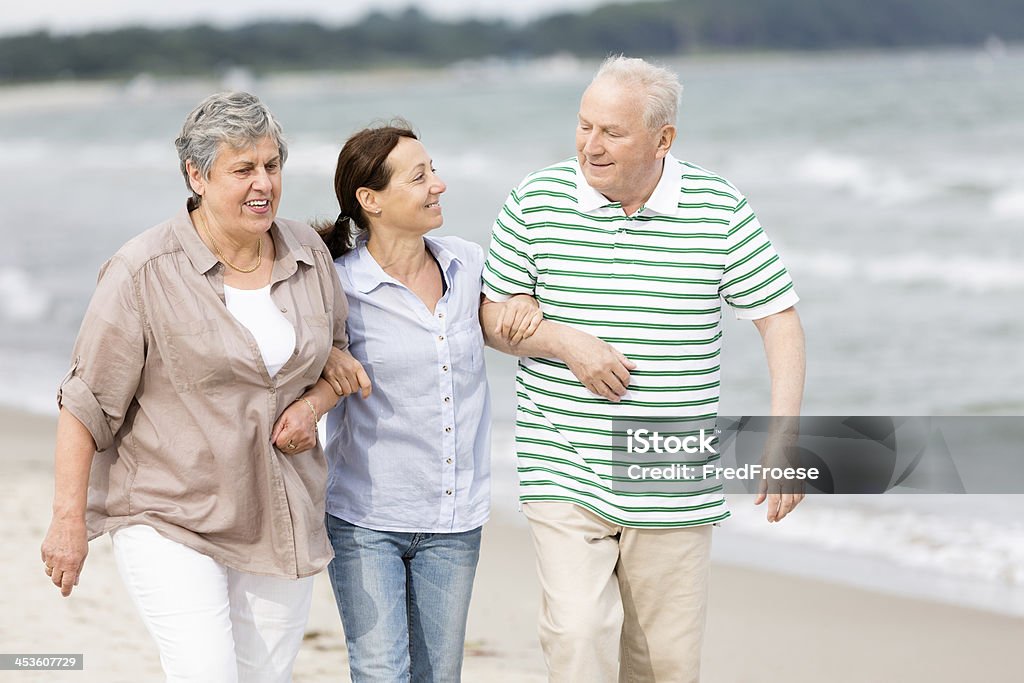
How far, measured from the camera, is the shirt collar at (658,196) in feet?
10.6

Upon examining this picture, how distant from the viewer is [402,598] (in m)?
3.23

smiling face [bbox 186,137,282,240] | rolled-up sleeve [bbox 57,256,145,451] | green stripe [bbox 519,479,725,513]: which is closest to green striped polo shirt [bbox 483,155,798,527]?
green stripe [bbox 519,479,725,513]

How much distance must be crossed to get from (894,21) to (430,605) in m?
54.9

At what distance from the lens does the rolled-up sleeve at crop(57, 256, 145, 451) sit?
2.82 m

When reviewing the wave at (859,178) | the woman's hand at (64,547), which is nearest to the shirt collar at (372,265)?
the woman's hand at (64,547)

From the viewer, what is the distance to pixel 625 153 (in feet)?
10.5

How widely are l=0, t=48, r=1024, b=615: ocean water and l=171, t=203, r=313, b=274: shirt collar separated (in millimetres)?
758

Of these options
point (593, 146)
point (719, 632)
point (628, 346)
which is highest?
point (593, 146)

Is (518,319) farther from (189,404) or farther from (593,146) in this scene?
(189,404)

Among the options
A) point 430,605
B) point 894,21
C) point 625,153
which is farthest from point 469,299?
point 894,21

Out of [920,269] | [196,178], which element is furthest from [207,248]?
[920,269]

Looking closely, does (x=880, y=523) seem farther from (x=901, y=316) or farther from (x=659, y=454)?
(x=901, y=316)

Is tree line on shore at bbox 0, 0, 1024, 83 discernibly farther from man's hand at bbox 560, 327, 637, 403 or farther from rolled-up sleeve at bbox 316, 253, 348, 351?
rolled-up sleeve at bbox 316, 253, 348, 351

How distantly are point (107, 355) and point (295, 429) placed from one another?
1.52 feet
